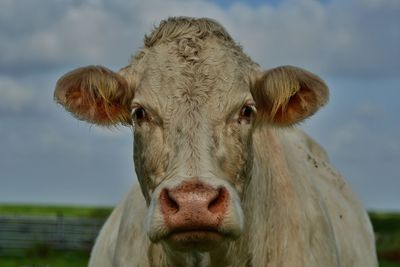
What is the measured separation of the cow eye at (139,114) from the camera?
626 cm

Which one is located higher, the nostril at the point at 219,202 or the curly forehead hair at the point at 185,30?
the curly forehead hair at the point at 185,30

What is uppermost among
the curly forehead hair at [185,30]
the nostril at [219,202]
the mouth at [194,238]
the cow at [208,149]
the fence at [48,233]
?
the fence at [48,233]

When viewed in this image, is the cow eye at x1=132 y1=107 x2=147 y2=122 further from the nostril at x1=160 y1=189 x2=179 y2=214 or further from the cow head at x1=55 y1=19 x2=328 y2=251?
the nostril at x1=160 y1=189 x2=179 y2=214

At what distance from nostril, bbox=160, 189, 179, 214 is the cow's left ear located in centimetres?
143

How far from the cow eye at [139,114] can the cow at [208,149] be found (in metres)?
0.01

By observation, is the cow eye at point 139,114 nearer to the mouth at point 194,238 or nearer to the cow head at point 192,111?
the cow head at point 192,111

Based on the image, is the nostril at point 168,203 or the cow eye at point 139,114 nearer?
the nostril at point 168,203

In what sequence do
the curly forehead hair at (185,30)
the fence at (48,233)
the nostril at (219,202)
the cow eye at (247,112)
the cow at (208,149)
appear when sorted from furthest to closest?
the fence at (48,233), the curly forehead hair at (185,30), the cow eye at (247,112), the cow at (208,149), the nostril at (219,202)

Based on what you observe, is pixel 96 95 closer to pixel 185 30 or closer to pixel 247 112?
pixel 185 30

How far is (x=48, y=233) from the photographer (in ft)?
141

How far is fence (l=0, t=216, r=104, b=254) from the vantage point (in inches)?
1626

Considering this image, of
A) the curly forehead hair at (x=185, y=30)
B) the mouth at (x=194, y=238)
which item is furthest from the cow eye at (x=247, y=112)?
the mouth at (x=194, y=238)

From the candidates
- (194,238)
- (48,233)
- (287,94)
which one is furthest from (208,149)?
(48,233)

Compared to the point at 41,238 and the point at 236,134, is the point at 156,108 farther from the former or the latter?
the point at 41,238
